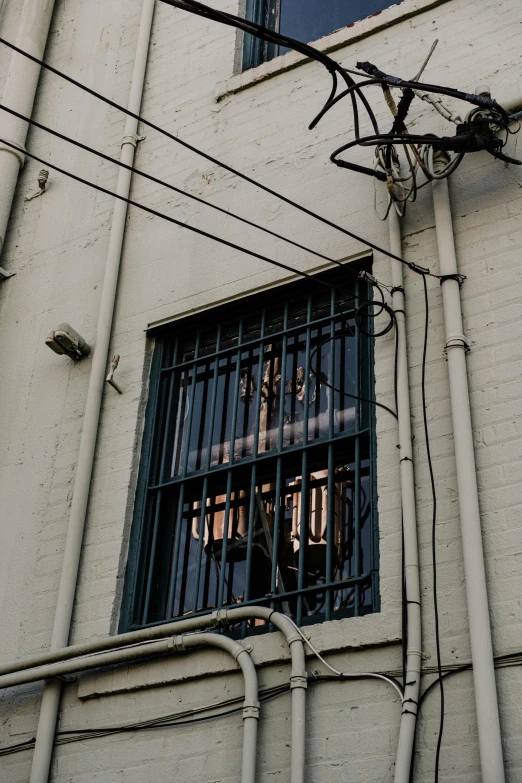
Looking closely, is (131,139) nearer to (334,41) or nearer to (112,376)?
(334,41)

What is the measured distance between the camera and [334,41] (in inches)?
319

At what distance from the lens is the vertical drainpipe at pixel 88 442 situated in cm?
598

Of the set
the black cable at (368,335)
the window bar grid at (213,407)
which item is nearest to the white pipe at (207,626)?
the window bar grid at (213,407)

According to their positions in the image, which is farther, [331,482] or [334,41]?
[334,41]

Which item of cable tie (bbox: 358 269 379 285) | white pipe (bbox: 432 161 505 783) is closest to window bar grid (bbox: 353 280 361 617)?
cable tie (bbox: 358 269 379 285)

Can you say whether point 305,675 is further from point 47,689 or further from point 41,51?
point 41,51

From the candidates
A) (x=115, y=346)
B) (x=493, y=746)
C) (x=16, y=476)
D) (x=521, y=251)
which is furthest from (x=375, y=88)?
(x=493, y=746)

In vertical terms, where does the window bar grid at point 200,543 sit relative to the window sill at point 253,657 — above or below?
above

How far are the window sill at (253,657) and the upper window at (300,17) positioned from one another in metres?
5.04

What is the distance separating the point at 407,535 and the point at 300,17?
5.40 meters

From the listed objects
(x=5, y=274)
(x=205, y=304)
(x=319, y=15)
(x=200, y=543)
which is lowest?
(x=200, y=543)

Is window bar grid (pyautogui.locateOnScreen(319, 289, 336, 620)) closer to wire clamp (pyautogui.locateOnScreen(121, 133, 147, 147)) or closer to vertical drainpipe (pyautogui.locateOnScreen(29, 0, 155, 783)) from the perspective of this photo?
vertical drainpipe (pyautogui.locateOnScreen(29, 0, 155, 783))

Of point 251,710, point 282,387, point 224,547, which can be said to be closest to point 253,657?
point 251,710

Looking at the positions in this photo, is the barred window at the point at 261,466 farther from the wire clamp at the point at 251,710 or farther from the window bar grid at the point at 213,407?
the wire clamp at the point at 251,710
